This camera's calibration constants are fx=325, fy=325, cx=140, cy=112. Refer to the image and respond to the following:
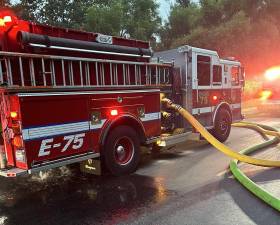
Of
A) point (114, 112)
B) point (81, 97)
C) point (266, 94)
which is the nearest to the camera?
point (81, 97)

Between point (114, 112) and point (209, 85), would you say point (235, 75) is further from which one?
point (114, 112)

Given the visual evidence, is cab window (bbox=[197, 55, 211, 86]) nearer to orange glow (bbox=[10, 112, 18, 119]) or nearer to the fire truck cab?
the fire truck cab

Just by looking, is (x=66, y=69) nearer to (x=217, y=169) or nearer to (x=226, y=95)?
(x=217, y=169)

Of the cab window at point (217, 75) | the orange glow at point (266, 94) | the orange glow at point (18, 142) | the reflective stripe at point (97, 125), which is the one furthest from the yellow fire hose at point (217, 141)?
the orange glow at point (266, 94)

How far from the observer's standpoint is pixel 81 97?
5.68 m

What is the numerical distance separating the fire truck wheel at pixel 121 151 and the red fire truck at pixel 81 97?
2 centimetres

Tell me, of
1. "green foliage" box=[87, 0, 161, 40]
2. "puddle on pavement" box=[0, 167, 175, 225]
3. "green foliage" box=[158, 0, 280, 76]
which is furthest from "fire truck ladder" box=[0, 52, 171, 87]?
"green foliage" box=[158, 0, 280, 76]

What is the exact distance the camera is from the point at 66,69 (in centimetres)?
557

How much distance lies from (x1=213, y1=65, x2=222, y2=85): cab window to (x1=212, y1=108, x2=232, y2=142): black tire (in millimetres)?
846

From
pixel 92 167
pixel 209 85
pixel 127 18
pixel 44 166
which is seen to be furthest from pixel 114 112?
pixel 127 18

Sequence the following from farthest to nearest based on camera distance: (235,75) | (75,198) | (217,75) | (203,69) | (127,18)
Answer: (127,18) < (235,75) < (217,75) < (203,69) < (75,198)

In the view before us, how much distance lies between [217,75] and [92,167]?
5037 mm

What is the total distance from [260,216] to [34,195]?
12.3 ft

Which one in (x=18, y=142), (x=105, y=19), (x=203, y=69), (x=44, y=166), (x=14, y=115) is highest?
(x=105, y=19)
